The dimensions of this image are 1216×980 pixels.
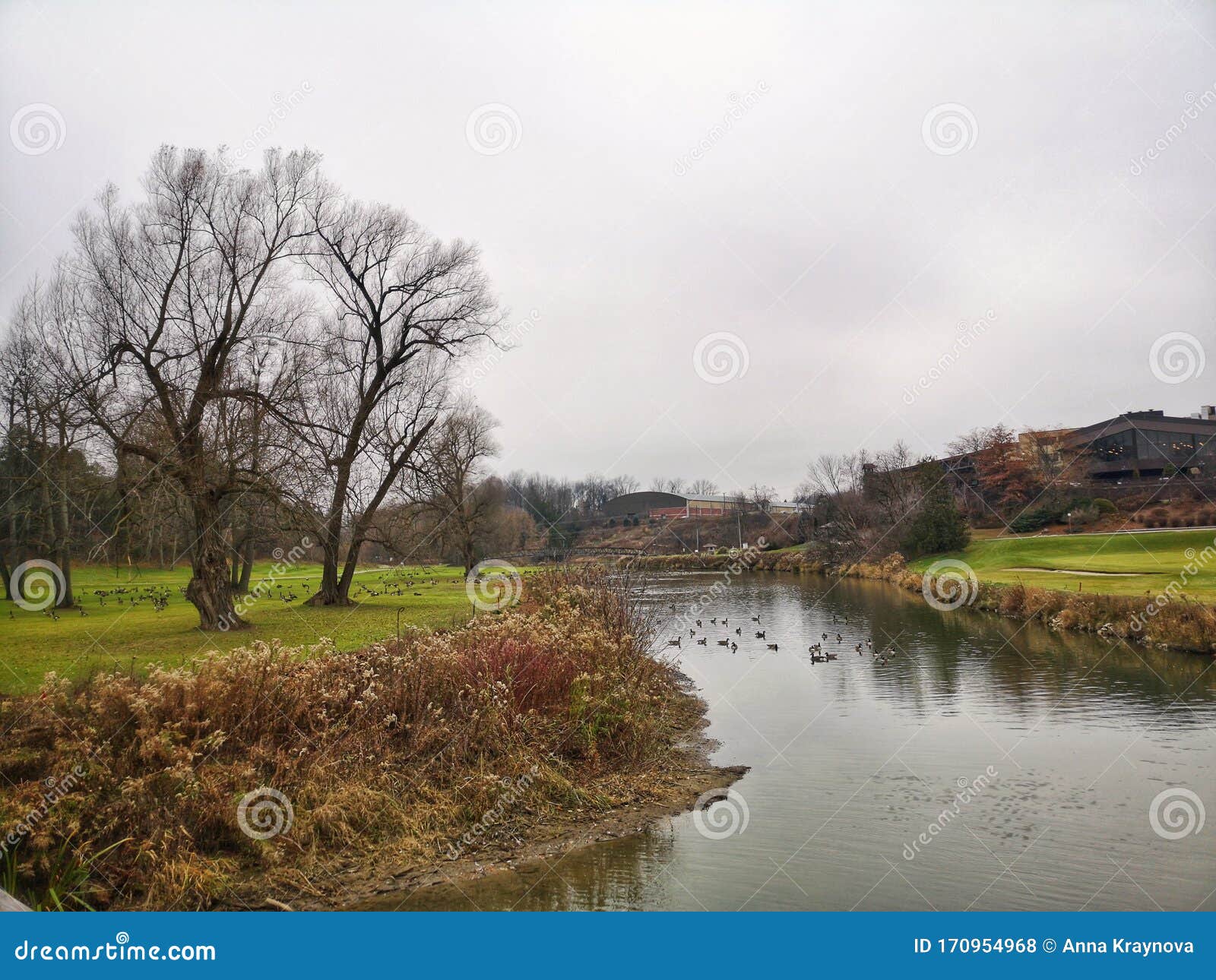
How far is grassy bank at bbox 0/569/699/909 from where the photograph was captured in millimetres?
6398

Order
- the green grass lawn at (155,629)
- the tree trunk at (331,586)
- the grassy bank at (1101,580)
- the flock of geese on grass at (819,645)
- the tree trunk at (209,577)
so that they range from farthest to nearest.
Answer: the tree trunk at (331,586) < the flock of geese on grass at (819,645) < the grassy bank at (1101,580) < the tree trunk at (209,577) < the green grass lawn at (155,629)

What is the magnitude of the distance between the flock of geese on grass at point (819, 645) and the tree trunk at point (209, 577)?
978 centimetres

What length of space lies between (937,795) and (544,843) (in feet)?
15.6

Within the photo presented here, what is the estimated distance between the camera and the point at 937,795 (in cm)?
903

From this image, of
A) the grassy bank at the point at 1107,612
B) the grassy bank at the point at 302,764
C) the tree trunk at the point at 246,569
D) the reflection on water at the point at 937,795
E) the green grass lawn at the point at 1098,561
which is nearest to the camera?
the grassy bank at the point at 302,764

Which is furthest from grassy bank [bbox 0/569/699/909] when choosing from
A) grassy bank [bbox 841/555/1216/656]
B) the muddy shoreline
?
grassy bank [bbox 841/555/1216/656]

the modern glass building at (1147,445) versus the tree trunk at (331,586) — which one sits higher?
the modern glass building at (1147,445)

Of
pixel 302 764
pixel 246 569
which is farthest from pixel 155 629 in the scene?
pixel 246 569

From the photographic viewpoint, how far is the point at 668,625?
23.8m

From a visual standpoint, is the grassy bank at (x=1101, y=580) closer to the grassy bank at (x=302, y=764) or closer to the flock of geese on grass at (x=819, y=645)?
the flock of geese on grass at (x=819, y=645)

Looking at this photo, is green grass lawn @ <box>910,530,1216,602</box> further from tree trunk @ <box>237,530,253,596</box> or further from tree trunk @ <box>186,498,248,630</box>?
tree trunk @ <box>237,530,253,596</box>

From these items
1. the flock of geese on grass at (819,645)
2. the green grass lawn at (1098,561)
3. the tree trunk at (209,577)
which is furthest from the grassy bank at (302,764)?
the green grass lawn at (1098,561)

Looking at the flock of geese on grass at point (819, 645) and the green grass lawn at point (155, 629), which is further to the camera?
the flock of geese on grass at point (819, 645)

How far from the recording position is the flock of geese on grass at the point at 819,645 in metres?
18.8
